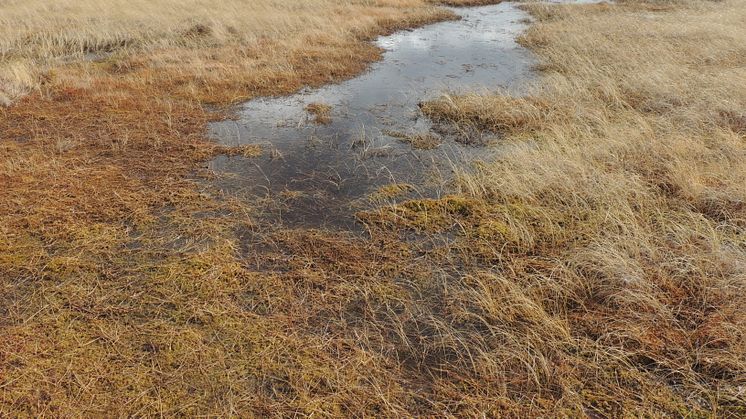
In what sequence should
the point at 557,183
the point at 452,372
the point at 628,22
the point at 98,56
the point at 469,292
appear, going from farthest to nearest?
the point at 628,22 → the point at 98,56 → the point at 557,183 → the point at 469,292 → the point at 452,372

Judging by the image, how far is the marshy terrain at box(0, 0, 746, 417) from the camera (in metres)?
4.20

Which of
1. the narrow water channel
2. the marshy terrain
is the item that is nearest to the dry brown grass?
the marshy terrain

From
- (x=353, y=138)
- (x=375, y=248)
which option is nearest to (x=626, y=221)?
(x=375, y=248)

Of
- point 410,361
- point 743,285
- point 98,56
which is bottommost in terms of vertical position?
point 410,361

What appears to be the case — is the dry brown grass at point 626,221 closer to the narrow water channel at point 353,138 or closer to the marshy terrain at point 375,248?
the marshy terrain at point 375,248

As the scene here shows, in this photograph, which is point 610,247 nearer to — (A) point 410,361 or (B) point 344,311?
(A) point 410,361

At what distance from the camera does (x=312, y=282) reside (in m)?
5.57

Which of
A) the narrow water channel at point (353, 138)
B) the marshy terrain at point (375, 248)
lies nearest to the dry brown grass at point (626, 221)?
the marshy terrain at point (375, 248)

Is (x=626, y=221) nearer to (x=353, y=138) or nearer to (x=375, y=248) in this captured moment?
(x=375, y=248)

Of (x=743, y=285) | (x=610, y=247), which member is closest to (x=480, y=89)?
(x=610, y=247)

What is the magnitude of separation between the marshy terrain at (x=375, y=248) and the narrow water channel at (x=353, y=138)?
0.08 metres

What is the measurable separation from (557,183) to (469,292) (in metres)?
3.24

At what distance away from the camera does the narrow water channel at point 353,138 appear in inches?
303

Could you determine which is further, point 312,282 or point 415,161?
point 415,161
